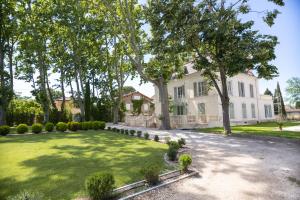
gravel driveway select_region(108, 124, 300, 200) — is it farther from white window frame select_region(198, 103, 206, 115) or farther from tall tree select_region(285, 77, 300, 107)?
tall tree select_region(285, 77, 300, 107)

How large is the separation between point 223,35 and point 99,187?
13.3 meters

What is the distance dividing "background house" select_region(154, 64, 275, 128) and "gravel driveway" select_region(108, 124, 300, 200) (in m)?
14.8

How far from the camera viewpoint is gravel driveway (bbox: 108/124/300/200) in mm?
6117

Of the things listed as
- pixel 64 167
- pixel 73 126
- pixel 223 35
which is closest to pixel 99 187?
pixel 64 167

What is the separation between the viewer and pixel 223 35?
15.5 metres


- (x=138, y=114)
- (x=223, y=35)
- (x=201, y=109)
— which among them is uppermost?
(x=223, y=35)

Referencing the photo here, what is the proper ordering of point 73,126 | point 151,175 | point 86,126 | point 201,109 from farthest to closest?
1. point 201,109
2. point 86,126
3. point 73,126
4. point 151,175

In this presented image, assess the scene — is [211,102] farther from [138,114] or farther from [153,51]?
[138,114]

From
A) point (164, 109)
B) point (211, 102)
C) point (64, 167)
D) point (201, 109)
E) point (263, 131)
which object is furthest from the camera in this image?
point (201, 109)

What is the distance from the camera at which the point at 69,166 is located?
8297 mm

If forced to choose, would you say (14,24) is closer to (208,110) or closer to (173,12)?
(173,12)

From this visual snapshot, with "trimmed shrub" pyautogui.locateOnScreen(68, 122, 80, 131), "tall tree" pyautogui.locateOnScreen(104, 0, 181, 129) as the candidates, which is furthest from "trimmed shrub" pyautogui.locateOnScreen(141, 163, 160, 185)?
"trimmed shrub" pyautogui.locateOnScreen(68, 122, 80, 131)

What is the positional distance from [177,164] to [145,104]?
142 ft

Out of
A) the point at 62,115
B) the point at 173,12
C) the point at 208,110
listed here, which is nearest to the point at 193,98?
the point at 208,110
